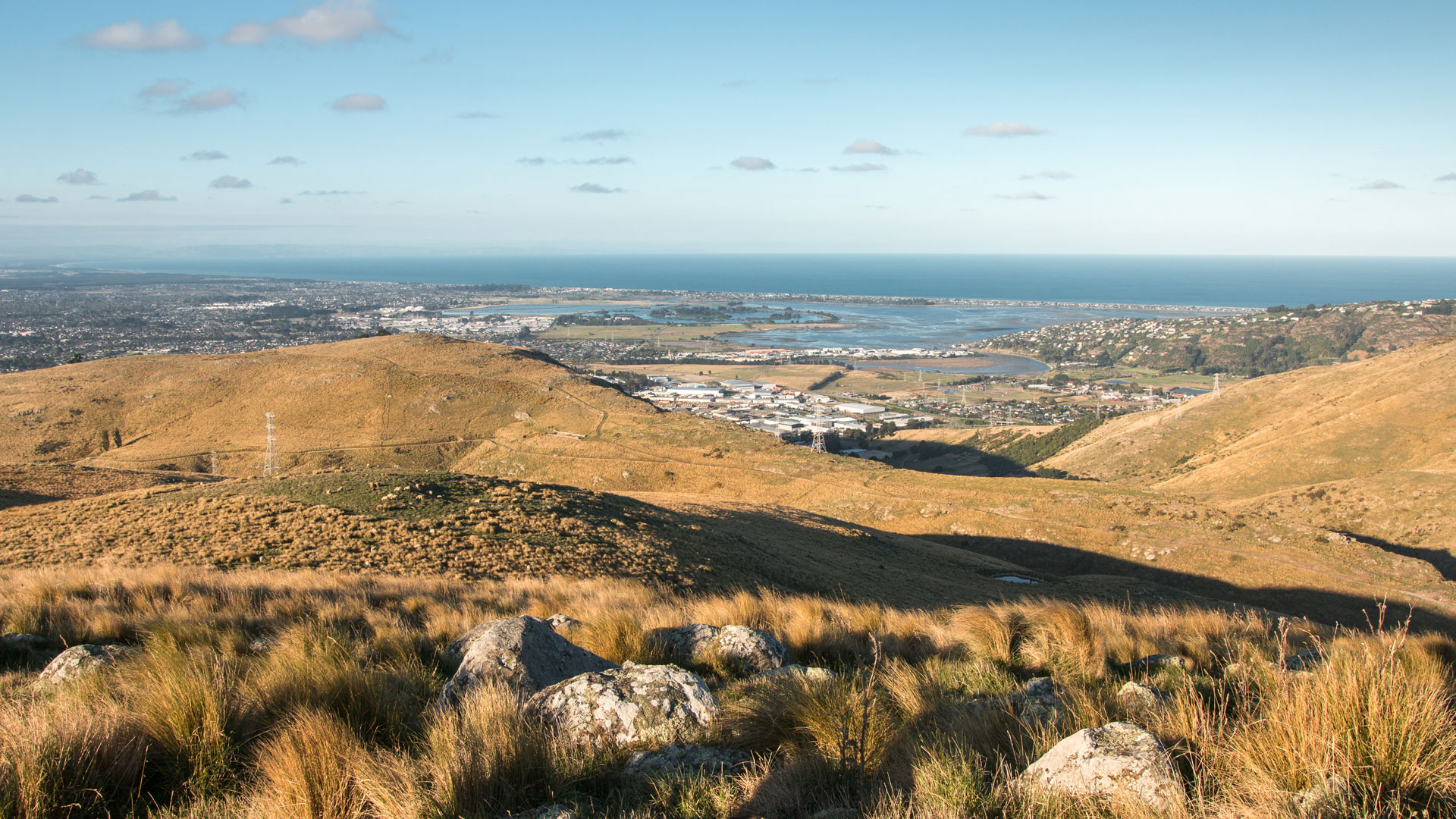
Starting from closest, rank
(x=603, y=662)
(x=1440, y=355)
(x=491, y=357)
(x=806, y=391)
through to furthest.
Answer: (x=603, y=662), (x=1440, y=355), (x=491, y=357), (x=806, y=391)

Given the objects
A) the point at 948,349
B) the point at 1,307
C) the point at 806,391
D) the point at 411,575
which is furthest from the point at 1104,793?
the point at 1,307

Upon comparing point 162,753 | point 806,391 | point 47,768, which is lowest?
point 806,391

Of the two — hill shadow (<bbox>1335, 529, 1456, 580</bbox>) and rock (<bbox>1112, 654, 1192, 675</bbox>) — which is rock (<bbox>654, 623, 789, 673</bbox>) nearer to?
rock (<bbox>1112, 654, 1192, 675</bbox>)

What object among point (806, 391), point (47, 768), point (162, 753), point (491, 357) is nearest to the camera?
point (47, 768)

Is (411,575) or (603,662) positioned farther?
(411,575)

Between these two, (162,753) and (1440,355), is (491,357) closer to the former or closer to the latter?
(162,753)
